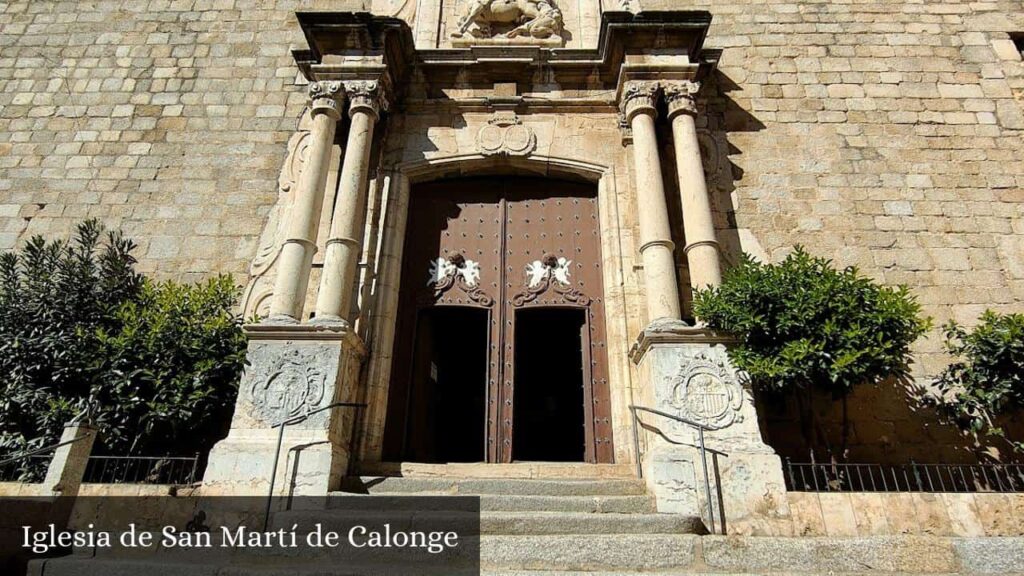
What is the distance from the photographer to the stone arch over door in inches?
217

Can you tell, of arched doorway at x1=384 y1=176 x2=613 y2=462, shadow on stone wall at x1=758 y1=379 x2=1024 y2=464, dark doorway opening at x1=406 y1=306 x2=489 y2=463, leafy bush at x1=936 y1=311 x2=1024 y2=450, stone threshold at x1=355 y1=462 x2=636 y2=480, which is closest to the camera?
leafy bush at x1=936 y1=311 x2=1024 y2=450

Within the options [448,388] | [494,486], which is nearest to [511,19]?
[448,388]

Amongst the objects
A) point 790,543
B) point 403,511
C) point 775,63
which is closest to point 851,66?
point 775,63

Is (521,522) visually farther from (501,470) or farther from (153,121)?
(153,121)

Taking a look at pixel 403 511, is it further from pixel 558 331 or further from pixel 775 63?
pixel 775 63

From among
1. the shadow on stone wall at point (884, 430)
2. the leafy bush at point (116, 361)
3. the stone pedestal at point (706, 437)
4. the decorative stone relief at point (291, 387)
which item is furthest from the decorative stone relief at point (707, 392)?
Answer: the leafy bush at point (116, 361)

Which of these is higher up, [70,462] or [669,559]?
[70,462]

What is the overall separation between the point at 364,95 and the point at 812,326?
16.3ft

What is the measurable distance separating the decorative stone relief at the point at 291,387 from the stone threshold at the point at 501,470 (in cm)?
86

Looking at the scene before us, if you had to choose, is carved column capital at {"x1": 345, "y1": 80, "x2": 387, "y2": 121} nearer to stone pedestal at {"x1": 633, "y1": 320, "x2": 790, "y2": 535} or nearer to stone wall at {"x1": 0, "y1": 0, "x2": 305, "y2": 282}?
stone wall at {"x1": 0, "y1": 0, "x2": 305, "y2": 282}

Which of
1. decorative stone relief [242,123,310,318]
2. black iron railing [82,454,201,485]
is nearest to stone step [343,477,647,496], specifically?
black iron railing [82,454,201,485]

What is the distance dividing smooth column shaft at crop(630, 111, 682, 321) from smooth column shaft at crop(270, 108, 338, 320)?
3.25m

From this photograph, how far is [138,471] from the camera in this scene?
485 cm

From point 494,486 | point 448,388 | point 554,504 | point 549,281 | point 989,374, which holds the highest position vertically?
point 549,281
